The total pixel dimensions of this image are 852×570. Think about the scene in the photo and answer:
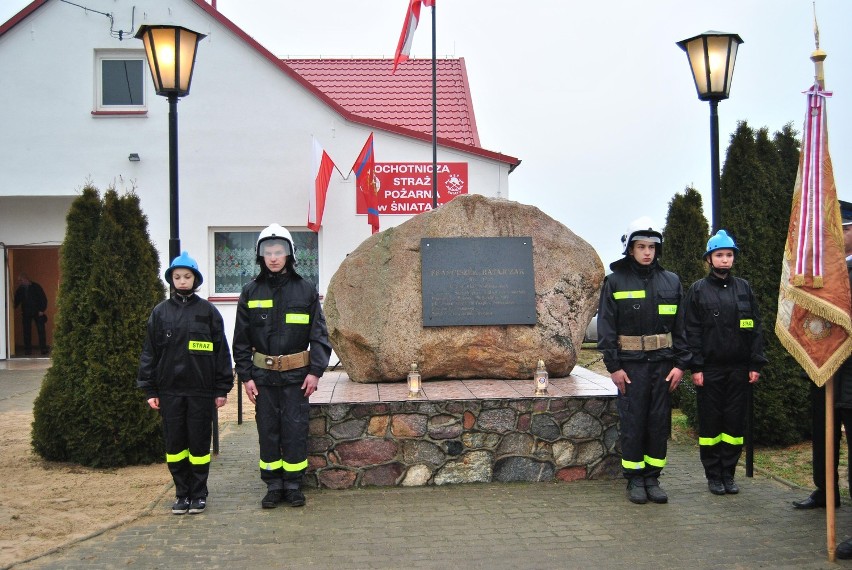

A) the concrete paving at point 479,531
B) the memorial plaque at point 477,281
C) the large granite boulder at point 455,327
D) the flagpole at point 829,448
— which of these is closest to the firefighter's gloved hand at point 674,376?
the concrete paving at point 479,531

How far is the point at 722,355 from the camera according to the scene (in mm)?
6270

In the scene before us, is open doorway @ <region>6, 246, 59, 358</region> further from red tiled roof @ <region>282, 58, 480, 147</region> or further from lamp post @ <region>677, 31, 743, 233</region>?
lamp post @ <region>677, 31, 743, 233</region>

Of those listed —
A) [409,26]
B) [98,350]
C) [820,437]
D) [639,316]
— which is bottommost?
[820,437]

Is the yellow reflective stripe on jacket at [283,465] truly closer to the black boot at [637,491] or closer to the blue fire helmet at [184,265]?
the blue fire helmet at [184,265]

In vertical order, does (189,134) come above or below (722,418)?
above

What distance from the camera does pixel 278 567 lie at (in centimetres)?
470

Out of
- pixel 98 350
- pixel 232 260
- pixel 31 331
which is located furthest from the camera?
pixel 31 331

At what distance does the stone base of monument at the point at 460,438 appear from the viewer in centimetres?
650

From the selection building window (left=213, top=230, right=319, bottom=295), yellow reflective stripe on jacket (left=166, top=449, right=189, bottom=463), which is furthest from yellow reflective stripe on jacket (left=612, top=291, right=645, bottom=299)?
building window (left=213, top=230, right=319, bottom=295)

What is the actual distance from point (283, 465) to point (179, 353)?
3.77 feet

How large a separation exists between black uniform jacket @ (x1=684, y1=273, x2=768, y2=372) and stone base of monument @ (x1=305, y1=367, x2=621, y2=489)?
0.84 metres

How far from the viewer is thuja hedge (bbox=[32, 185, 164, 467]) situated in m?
7.49

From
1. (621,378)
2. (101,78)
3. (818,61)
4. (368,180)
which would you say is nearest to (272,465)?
(621,378)

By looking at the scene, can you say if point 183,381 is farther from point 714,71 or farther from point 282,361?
point 714,71
